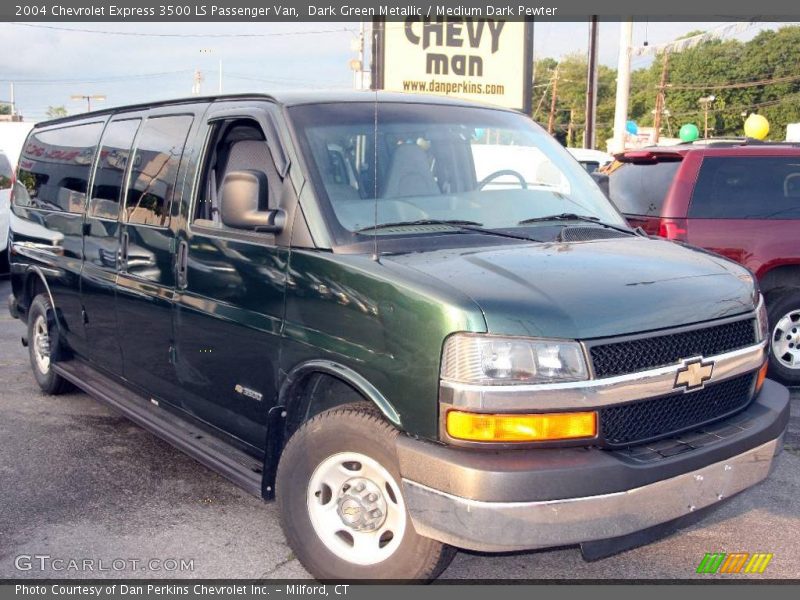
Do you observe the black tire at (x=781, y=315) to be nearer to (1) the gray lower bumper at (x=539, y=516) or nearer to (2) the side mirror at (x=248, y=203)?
Answer: (1) the gray lower bumper at (x=539, y=516)

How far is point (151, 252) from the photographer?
4.87 m

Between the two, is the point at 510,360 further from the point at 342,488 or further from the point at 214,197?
Answer: the point at 214,197

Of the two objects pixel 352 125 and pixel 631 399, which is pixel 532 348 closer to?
pixel 631 399

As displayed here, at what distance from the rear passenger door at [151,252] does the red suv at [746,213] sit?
12.9 ft

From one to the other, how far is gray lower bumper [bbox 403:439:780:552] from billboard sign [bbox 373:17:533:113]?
11832mm

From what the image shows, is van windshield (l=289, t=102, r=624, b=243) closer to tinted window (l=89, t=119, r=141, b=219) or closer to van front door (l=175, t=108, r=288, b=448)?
van front door (l=175, t=108, r=288, b=448)

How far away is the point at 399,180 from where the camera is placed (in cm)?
418

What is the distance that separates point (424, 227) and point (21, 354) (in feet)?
19.6

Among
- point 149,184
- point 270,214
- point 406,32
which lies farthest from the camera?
point 406,32

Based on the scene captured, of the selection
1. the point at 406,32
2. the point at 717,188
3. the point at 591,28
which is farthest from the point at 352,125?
the point at 591,28

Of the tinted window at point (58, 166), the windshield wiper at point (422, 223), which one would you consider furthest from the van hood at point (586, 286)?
the tinted window at point (58, 166)

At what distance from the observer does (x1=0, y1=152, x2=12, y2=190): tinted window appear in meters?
13.6

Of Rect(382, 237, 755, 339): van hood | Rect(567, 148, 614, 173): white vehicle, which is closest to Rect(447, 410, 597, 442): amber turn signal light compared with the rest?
Rect(382, 237, 755, 339): van hood

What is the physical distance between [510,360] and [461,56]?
12.2m
